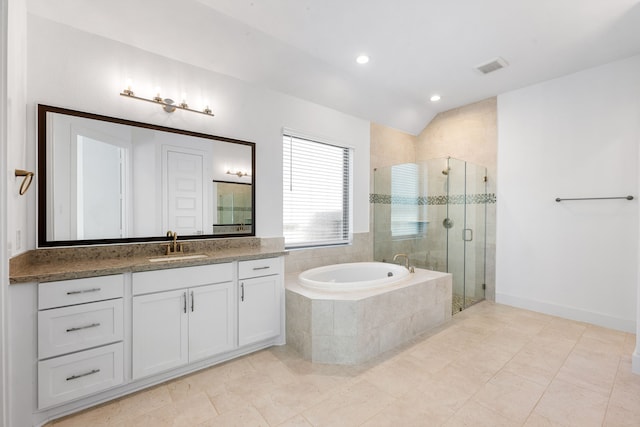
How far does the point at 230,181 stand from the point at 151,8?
55.5 inches

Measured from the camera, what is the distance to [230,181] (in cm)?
276

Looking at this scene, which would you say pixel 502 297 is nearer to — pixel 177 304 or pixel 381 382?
pixel 381 382

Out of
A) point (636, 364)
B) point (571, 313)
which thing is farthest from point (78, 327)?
point (571, 313)

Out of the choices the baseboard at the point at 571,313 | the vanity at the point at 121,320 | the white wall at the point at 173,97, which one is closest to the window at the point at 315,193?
the white wall at the point at 173,97

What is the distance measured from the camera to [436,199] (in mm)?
3650

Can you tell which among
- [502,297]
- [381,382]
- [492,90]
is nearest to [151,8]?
[381,382]

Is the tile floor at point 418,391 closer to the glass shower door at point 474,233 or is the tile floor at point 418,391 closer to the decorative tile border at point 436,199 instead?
the glass shower door at point 474,233

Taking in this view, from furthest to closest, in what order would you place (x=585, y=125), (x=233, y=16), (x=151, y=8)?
(x=585, y=125)
(x=233, y=16)
(x=151, y=8)

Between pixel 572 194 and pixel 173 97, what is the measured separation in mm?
4218

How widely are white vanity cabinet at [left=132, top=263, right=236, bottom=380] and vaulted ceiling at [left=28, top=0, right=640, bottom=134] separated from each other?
1844 mm

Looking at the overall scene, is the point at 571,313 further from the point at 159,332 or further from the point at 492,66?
the point at 159,332

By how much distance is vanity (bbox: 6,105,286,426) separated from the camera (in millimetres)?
1584

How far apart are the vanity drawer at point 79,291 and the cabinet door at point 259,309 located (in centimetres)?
85

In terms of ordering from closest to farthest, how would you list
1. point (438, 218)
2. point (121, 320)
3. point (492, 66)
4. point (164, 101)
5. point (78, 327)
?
point (78, 327) → point (121, 320) → point (164, 101) → point (492, 66) → point (438, 218)
